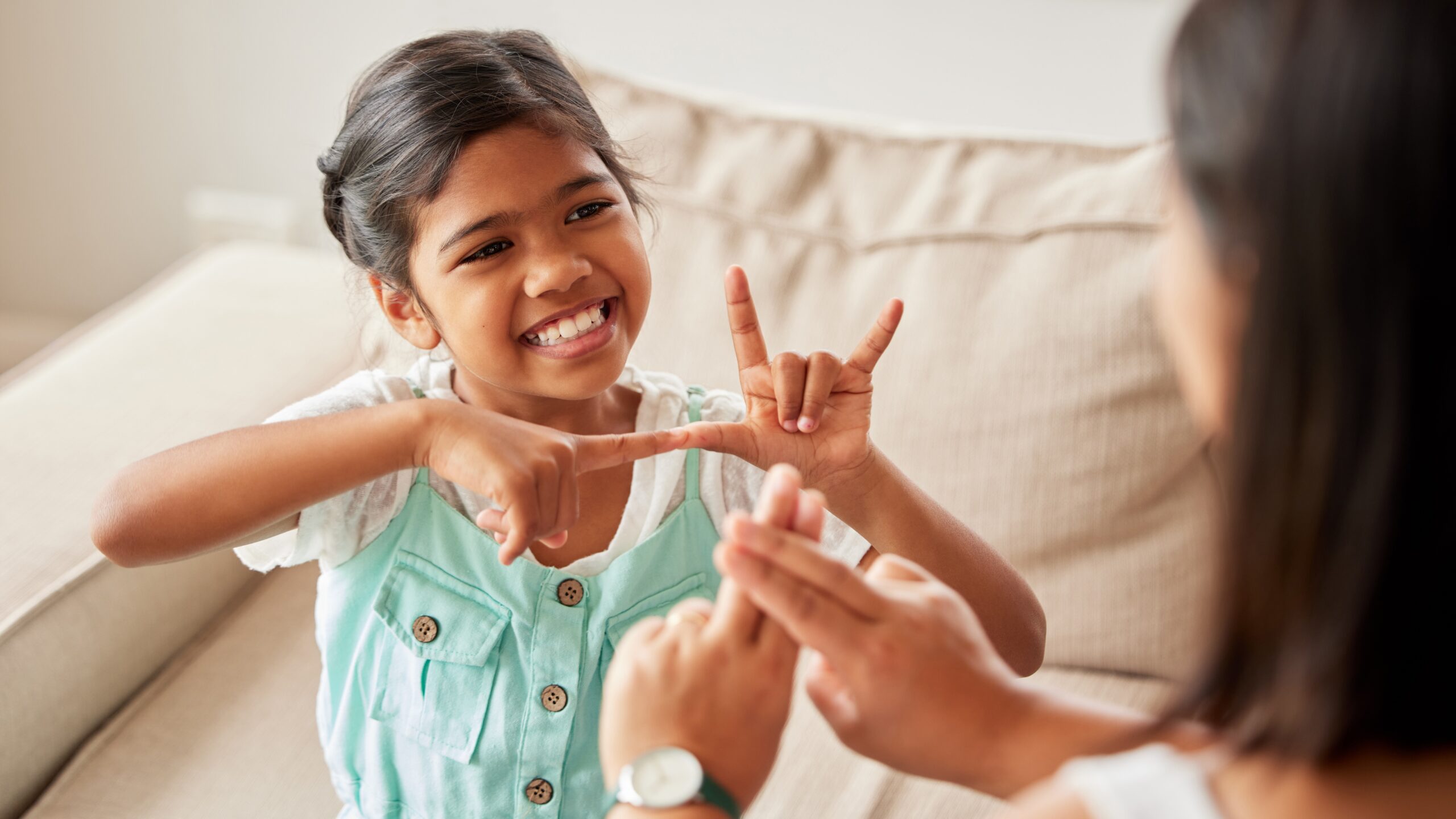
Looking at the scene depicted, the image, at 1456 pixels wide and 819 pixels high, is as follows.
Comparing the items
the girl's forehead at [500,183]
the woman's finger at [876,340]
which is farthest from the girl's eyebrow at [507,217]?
the woman's finger at [876,340]

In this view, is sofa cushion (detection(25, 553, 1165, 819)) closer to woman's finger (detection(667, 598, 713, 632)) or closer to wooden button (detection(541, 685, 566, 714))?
wooden button (detection(541, 685, 566, 714))

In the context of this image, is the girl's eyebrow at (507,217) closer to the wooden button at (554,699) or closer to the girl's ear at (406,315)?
the girl's ear at (406,315)

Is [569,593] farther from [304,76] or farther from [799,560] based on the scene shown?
[304,76]

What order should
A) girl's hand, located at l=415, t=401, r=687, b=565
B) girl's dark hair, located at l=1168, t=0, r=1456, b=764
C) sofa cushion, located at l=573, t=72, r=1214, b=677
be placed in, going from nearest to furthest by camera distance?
girl's dark hair, located at l=1168, t=0, r=1456, b=764 → girl's hand, located at l=415, t=401, r=687, b=565 → sofa cushion, located at l=573, t=72, r=1214, b=677

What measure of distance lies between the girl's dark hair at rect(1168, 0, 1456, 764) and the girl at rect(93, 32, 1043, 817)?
42 centimetres

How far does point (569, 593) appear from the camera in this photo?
0.96 metres

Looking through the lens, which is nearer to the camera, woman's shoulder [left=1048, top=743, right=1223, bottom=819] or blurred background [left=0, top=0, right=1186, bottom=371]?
woman's shoulder [left=1048, top=743, right=1223, bottom=819]

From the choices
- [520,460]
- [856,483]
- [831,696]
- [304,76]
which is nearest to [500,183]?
[520,460]

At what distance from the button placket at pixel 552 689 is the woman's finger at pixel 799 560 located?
1.23 ft

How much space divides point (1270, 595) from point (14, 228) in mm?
2405

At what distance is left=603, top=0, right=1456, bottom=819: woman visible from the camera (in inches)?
16.6

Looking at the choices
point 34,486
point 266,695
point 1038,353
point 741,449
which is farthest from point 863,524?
point 34,486

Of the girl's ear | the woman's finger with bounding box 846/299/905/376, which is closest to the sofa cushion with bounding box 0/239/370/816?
the girl's ear

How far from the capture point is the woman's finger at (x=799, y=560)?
0.62 m
